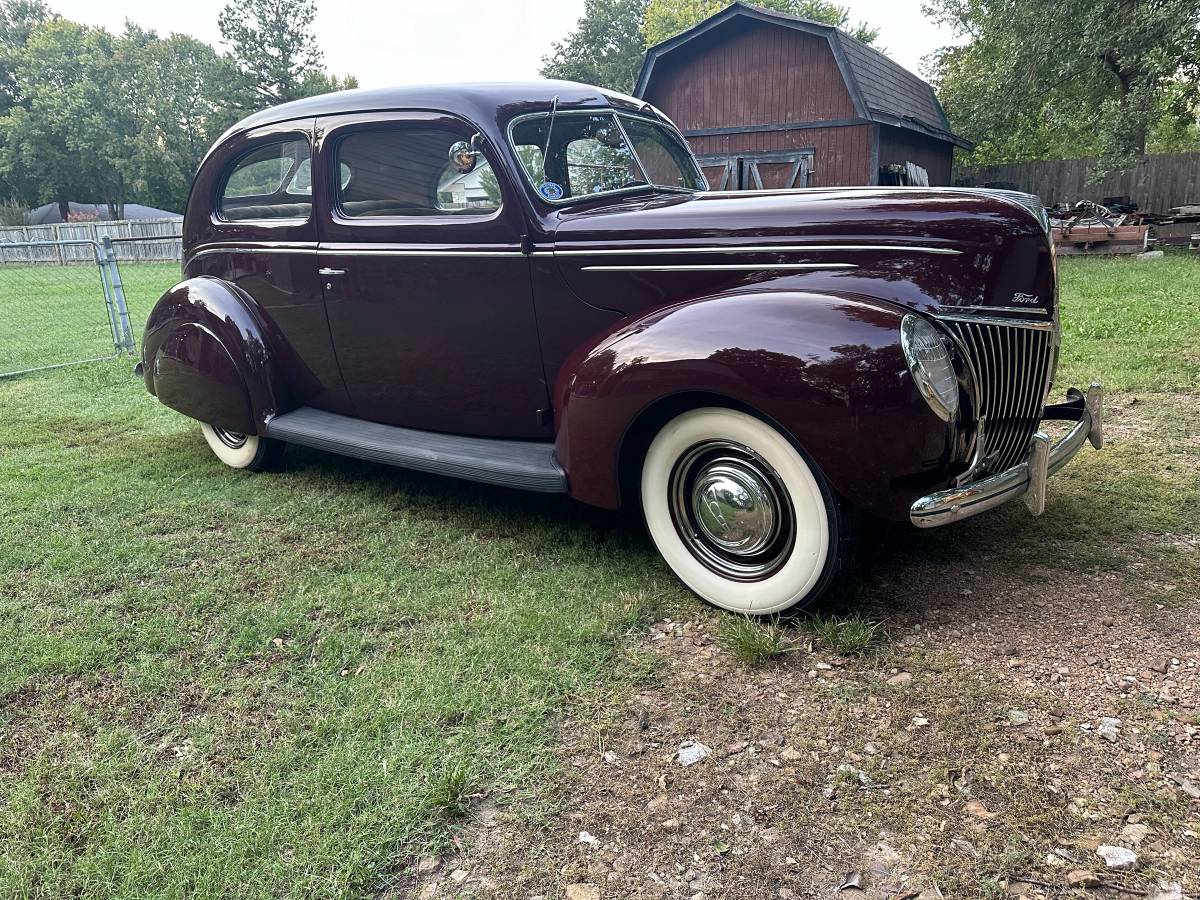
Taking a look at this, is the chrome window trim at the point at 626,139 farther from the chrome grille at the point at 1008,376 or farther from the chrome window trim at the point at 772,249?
→ the chrome grille at the point at 1008,376

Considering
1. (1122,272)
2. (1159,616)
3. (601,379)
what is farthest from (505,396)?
(1122,272)

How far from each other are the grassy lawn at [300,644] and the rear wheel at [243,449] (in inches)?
4.7

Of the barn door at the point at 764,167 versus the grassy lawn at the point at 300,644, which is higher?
the barn door at the point at 764,167

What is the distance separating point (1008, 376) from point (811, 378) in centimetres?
83

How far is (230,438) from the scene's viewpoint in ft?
15.7

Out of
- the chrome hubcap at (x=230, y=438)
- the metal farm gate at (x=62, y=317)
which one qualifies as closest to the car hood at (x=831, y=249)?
Answer: the chrome hubcap at (x=230, y=438)

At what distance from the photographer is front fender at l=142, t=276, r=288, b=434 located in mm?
4250

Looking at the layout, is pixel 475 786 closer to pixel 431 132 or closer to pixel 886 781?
pixel 886 781

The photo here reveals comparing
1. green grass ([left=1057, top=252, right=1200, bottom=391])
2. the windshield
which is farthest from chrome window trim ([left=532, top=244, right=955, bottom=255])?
green grass ([left=1057, top=252, right=1200, bottom=391])

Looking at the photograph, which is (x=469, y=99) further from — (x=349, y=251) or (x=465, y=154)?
(x=349, y=251)

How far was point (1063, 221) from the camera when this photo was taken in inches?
623

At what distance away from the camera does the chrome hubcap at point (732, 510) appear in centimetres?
280

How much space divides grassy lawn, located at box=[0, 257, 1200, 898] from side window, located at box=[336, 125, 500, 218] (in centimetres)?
147

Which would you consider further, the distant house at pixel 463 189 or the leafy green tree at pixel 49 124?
the leafy green tree at pixel 49 124
